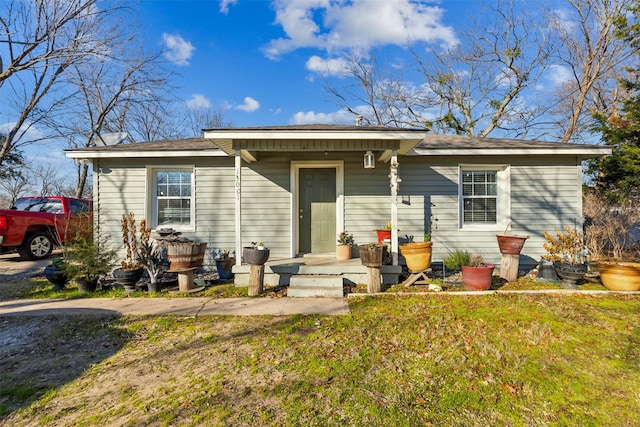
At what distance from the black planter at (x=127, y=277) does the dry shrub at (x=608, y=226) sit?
1002 centimetres

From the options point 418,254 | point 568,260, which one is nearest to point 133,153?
point 418,254

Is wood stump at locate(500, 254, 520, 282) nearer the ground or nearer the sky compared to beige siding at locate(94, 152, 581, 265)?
nearer the ground

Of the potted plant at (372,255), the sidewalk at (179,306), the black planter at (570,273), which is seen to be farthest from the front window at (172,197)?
the black planter at (570,273)

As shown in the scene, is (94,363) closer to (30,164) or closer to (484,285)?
(484,285)

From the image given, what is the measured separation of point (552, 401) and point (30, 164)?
20504 mm

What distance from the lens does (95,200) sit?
21.7 feet

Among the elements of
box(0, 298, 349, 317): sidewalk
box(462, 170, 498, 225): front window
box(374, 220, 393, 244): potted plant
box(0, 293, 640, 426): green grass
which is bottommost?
box(0, 293, 640, 426): green grass

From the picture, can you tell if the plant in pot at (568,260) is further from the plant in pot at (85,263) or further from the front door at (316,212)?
the plant in pot at (85,263)

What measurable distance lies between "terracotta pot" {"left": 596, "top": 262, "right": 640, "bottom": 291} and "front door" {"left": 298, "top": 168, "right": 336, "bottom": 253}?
4971mm

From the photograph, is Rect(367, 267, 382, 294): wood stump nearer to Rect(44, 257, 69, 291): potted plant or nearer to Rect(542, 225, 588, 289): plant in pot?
Rect(542, 225, 588, 289): plant in pot

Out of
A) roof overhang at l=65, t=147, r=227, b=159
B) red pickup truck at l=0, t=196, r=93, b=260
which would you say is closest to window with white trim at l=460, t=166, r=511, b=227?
roof overhang at l=65, t=147, r=227, b=159

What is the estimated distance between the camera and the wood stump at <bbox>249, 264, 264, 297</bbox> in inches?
198

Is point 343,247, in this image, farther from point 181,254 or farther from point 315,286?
point 181,254

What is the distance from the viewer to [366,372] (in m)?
2.64
